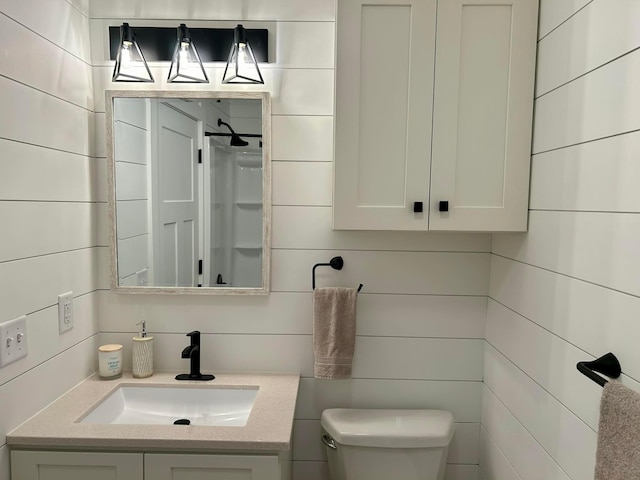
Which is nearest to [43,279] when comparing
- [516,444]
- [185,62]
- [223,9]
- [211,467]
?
[211,467]

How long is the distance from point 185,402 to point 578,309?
1303mm

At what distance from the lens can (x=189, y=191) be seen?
164 centimetres

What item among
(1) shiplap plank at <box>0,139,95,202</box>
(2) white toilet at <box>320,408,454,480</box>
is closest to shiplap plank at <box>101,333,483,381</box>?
(2) white toilet at <box>320,408,454,480</box>

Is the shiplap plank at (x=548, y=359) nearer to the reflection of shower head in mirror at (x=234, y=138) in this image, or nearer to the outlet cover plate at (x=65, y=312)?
the reflection of shower head in mirror at (x=234, y=138)

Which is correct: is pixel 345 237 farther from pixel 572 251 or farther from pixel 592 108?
pixel 592 108

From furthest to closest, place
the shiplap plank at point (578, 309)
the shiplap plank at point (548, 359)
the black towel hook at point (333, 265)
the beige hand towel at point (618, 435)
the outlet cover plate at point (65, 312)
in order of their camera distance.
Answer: the black towel hook at point (333, 265), the outlet cover plate at point (65, 312), the shiplap plank at point (548, 359), the shiplap plank at point (578, 309), the beige hand towel at point (618, 435)

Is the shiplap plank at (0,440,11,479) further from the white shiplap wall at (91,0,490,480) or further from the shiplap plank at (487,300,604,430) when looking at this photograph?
the shiplap plank at (487,300,604,430)

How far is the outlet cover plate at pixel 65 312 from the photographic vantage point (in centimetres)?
143

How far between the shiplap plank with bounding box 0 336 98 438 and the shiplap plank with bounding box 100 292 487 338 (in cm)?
16

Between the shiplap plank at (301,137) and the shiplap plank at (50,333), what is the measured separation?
0.89m

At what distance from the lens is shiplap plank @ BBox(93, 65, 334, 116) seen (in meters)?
1.61

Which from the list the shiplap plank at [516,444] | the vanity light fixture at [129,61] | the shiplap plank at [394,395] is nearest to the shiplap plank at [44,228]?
the vanity light fixture at [129,61]

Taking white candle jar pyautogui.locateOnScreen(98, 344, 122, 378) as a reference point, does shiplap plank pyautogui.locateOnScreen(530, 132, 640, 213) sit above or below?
above

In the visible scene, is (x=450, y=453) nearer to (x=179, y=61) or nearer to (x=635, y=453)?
(x=635, y=453)
